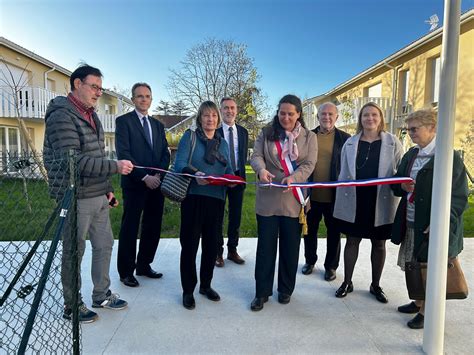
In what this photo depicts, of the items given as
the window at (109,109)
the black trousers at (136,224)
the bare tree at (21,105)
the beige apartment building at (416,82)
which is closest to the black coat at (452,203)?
the black trousers at (136,224)

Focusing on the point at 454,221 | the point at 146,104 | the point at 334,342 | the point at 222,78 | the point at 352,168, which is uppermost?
the point at 222,78

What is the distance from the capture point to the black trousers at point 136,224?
3.65 meters

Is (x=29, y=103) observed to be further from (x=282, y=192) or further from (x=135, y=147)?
(x=282, y=192)

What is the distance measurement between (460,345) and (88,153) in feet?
10.4

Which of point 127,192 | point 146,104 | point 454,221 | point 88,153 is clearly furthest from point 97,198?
point 454,221

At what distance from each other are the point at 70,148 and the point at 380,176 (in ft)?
8.74

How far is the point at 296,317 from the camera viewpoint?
3068 mm

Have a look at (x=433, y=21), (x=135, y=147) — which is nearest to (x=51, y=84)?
(x=135, y=147)

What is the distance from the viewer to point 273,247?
3309mm

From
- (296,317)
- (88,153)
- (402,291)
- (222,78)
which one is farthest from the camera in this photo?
(222,78)

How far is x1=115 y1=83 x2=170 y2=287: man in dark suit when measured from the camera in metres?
3.62

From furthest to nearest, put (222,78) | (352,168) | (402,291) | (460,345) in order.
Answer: (222,78), (402,291), (352,168), (460,345)

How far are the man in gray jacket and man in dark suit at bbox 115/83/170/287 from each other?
0.49m

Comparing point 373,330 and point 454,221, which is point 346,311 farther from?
point 454,221
